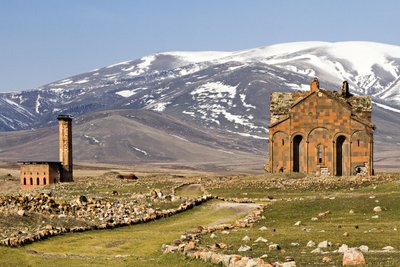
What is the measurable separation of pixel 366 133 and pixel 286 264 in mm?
65173

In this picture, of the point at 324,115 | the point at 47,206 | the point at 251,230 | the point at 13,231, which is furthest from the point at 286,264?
the point at 324,115

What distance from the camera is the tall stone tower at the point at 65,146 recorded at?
10688 centimetres

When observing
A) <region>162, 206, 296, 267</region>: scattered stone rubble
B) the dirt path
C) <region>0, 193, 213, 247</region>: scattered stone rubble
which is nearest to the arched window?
<region>0, 193, 213, 247</region>: scattered stone rubble

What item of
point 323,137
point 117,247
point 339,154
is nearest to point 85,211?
point 117,247

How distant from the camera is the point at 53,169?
10681 cm

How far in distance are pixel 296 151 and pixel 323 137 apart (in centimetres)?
304

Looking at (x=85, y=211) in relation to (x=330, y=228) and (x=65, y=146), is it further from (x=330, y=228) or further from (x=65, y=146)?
(x=65, y=146)

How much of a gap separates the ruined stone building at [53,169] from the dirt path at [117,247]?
170 ft

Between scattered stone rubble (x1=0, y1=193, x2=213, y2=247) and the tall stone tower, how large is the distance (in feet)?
144

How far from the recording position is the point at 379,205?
2026 inches

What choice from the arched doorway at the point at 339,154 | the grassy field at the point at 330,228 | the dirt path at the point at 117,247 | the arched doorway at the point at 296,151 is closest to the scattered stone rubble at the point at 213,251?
the dirt path at the point at 117,247

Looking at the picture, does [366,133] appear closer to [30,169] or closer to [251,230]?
[30,169]

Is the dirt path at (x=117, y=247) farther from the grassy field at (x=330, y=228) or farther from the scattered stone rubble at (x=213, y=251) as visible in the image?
the grassy field at (x=330, y=228)

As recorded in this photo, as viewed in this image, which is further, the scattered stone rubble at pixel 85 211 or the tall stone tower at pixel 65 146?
the tall stone tower at pixel 65 146
